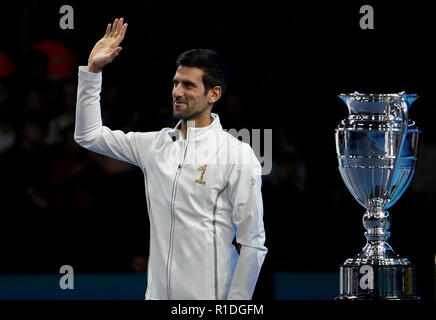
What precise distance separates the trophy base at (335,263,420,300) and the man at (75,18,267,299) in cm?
38

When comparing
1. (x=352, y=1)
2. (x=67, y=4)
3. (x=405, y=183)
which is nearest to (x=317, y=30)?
(x=352, y=1)

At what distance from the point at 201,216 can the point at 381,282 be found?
0.74 meters

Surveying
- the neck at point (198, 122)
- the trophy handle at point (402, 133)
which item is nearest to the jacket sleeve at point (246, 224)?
the neck at point (198, 122)

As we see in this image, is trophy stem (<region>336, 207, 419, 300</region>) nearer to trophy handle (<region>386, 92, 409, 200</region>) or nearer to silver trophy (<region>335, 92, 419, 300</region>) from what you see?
silver trophy (<region>335, 92, 419, 300</region>)

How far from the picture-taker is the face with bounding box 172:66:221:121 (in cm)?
367

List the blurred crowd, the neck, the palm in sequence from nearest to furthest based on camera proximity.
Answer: the palm
the neck
the blurred crowd

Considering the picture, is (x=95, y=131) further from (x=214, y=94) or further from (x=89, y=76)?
(x=214, y=94)

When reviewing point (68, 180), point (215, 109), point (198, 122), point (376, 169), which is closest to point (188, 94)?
point (198, 122)

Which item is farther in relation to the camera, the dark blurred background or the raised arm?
the dark blurred background

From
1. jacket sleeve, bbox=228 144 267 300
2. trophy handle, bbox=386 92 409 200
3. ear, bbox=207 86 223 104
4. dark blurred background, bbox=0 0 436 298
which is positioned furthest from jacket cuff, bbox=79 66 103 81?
dark blurred background, bbox=0 0 436 298

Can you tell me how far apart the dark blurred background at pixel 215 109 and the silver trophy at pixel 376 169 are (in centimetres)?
207

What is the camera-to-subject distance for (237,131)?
6125 millimetres

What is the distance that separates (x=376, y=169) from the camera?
3.65m
